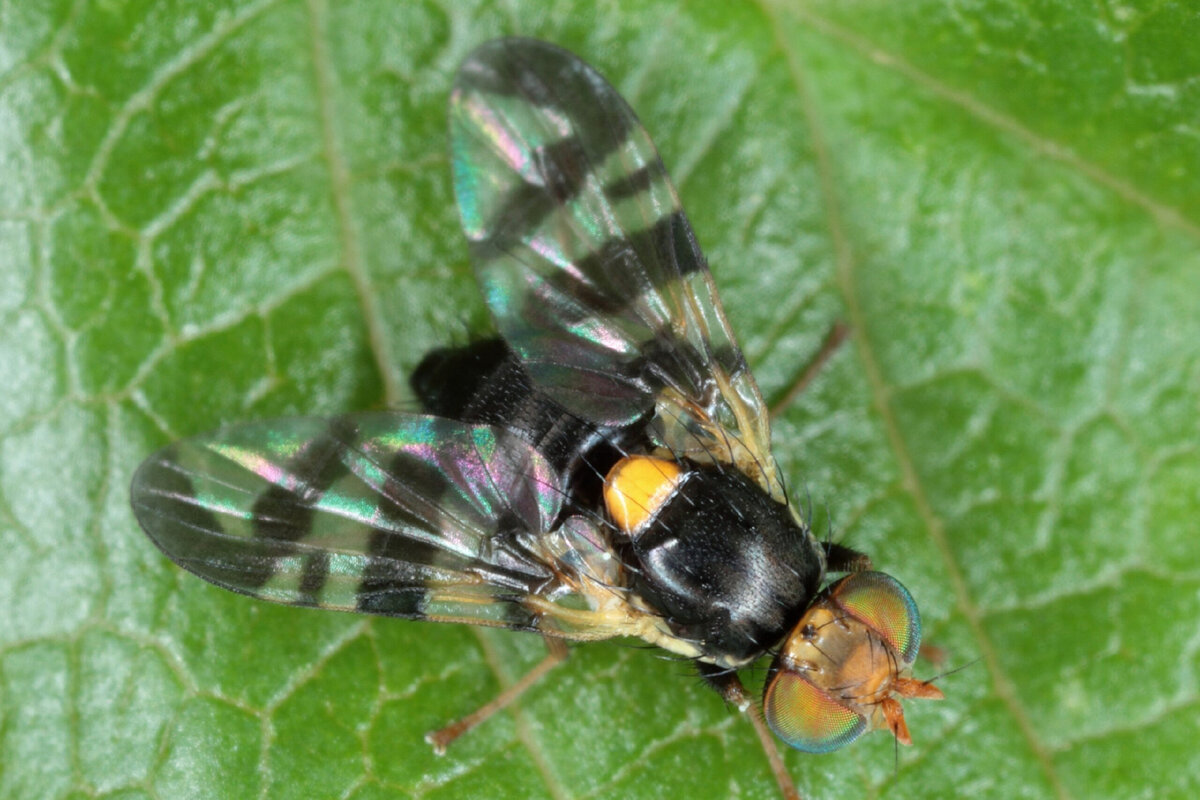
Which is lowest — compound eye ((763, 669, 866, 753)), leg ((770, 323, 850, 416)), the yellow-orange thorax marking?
compound eye ((763, 669, 866, 753))

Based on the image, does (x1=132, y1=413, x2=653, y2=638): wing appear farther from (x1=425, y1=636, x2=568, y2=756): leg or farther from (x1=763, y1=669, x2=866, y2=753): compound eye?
(x1=763, y1=669, x2=866, y2=753): compound eye

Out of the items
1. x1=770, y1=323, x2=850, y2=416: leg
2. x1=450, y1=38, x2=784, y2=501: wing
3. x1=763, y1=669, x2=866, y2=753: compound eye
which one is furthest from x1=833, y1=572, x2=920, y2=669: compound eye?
x1=770, y1=323, x2=850, y2=416: leg

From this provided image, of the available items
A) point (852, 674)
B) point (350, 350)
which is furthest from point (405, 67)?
point (852, 674)

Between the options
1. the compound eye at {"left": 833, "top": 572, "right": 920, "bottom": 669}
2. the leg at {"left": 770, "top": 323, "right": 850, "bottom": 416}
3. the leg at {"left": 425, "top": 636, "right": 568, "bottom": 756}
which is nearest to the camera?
the compound eye at {"left": 833, "top": 572, "right": 920, "bottom": 669}

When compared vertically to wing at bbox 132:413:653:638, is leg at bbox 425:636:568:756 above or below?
below

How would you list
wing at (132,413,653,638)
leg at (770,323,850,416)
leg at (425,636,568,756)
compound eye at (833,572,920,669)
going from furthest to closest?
leg at (770,323,850,416) → leg at (425,636,568,756) → compound eye at (833,572,920,669) → wing at (132,413,653,638)

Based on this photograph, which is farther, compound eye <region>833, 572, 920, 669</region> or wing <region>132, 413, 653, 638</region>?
compound eye <region>833, 572, 920, 669</region>

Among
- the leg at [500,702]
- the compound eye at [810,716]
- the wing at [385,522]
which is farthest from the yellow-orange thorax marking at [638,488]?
the compound eye at [810,716]

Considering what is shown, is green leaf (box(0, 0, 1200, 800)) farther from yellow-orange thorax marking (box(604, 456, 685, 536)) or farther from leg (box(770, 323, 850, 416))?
yellow-orange thorax marking (box(604, 456, 685, 536))
